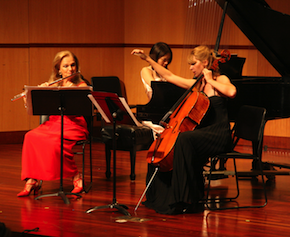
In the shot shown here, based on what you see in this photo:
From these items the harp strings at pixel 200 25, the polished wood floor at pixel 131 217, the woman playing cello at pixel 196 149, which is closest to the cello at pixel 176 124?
the woman playing cello at pixel 196 149

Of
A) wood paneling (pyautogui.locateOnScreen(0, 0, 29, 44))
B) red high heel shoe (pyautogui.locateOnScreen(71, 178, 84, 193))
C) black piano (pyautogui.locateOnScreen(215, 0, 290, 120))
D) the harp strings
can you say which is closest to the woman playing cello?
red high heel shoe (pyautogui.locateOnScreen(71, 178, 84, 193))

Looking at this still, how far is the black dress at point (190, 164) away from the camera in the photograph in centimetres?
320

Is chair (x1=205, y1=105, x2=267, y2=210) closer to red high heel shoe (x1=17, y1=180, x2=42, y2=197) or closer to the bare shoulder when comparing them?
the bare shoulder

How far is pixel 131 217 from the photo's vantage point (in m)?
3.09

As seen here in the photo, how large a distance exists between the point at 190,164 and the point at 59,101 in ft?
3.63

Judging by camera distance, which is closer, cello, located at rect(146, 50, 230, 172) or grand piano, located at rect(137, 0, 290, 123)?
cello, located at rect(146, 50, 230, 172)

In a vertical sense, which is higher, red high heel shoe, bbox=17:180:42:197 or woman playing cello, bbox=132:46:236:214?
woman playing cello, bbox=132:46:236:214

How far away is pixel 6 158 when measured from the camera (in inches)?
210

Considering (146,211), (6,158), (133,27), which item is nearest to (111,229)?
(146,211)

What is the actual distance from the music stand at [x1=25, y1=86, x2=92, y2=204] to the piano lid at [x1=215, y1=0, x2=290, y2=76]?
5.33 feet

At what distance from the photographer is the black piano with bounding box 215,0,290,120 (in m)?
4.08

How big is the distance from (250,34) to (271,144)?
2617 millimetres

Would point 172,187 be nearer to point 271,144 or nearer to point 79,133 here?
point 79,133

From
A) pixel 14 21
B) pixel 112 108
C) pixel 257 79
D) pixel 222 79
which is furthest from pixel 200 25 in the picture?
pixel 112 108
